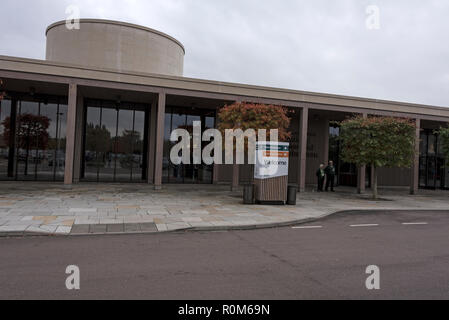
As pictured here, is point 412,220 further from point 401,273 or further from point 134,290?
point 134,290

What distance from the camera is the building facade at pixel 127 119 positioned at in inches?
620

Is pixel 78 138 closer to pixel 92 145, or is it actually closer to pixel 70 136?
pixel 92 145

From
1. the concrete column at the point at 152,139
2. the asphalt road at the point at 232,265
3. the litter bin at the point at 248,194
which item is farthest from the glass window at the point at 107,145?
the asphalt road at the point at 232,265

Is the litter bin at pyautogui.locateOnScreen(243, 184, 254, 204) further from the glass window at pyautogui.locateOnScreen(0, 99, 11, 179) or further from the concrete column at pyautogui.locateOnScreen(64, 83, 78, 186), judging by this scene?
the glass window at pyautogui.locateOnScreen(0, 99, 11, 179)

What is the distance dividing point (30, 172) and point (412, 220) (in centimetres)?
1846

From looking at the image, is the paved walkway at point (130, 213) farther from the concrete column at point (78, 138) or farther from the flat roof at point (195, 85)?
the concrete column at point (78, 138)

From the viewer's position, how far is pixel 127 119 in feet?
67.9

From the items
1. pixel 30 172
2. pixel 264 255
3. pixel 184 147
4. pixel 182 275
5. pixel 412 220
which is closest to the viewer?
pixel 182 275

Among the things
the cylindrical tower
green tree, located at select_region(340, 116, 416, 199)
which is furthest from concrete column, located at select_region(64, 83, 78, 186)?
green tree, located at select_region(340, 116, 416, 199)

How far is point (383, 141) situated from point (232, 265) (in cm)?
1266

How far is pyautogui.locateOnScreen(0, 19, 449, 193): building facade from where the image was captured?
1574cm

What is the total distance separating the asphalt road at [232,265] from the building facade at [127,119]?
9.29 meters
